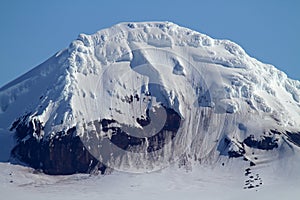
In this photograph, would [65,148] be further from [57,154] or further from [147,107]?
[147,107]

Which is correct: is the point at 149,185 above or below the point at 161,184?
below

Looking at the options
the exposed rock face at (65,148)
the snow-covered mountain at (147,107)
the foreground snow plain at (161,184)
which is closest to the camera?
the foreground snow plain at (161,184)

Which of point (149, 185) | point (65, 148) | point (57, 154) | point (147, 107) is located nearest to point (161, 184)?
point (149, 185)

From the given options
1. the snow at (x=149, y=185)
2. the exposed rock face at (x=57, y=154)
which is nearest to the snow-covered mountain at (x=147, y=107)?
the exposed rock face at (x=57, y=154)

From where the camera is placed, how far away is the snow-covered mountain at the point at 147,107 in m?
158

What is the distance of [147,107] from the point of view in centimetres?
16512

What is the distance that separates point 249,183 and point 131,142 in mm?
25293

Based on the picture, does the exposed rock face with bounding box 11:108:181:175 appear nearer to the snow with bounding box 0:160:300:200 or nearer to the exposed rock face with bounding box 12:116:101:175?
the exposed rock face with bounding box 12:116:101:175

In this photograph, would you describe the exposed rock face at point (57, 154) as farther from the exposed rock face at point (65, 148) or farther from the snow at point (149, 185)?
the snow at point (149, 185)

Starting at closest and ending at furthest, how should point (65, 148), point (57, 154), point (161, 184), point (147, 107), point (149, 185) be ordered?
point (149, 185)
point (161, 184)
point (65, 148)
point (57, 154)
point (147, 107)

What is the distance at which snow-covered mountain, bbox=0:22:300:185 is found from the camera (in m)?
158

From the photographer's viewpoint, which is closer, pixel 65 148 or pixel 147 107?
pixel 65 148

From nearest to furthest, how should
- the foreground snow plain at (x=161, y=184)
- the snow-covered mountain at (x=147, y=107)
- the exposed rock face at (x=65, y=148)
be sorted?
the foreground snow plain at (x=161, y=184) → the exposed rock face at (x=65, y=148) → the snow-covered mountain at (x=147, y=107)

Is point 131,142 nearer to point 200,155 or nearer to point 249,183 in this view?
point 200,155
